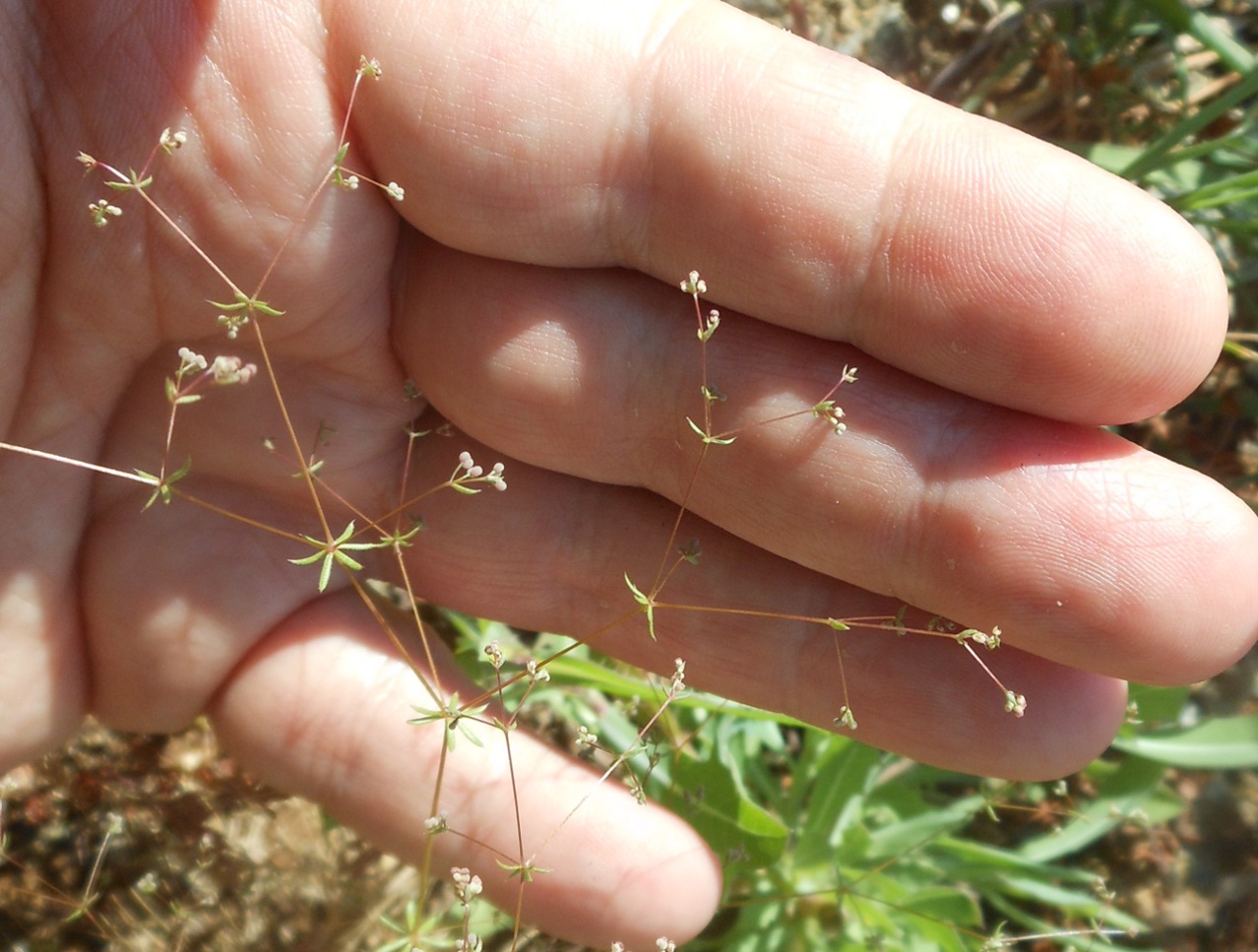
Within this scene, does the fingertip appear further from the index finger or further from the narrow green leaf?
the narrow green leaf

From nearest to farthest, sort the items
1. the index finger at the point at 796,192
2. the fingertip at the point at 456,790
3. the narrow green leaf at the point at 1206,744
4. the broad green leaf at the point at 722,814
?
the index finger at the point at 796,192 < the fingertip at the point at 456,790 < the broad green leaf at the point at 722,814 < the narrow green leaf at the point at 1206,744

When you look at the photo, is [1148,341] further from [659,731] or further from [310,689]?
[310,689]

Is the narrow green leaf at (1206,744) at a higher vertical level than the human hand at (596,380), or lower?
lower

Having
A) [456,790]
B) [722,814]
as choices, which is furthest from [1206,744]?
[456,790]

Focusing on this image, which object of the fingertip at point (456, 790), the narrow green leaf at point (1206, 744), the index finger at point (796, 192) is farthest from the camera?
the narrow green leaf at point (1206, 744)

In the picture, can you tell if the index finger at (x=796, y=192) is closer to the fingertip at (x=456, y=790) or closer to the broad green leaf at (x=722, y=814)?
the fingertip at (x=456, y=790)

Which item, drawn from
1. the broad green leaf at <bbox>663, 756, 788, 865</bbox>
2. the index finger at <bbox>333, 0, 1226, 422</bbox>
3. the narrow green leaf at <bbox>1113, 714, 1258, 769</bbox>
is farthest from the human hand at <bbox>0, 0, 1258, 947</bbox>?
the narrow green leaf at <bbox>1113, 714, 1258, 769</bbox>

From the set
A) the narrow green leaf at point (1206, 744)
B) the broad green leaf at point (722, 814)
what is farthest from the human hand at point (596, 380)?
the narrow green leaf at point (1206, 744)

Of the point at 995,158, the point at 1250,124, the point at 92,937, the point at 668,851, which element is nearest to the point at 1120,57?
the point at 1250,124

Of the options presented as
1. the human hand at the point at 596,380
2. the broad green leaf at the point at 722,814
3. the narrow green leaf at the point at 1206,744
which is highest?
the human hand at the point at 596,380
